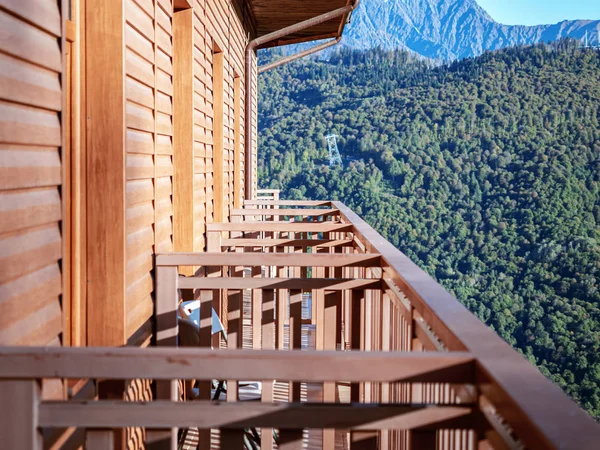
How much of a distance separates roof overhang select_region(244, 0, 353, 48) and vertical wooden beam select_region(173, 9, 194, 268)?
4429mm

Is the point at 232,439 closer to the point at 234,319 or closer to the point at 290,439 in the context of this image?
the point at 290,439

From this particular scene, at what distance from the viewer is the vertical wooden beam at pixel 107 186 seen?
2439 millimetres

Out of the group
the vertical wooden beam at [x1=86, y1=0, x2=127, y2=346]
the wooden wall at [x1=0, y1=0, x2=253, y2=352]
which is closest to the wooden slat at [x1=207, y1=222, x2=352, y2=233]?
the wooden wall at [x1=0, y1=0, x2=253, y2=352]

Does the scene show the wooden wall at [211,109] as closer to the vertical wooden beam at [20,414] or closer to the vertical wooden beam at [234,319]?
the vertical wooden beam at [234,319]

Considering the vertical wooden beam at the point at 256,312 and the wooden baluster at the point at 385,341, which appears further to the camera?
the vertical wooden beam at the point at 256,312

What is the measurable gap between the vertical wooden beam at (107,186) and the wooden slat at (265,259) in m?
0.51

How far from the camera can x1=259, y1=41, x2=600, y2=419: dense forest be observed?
33531 mm

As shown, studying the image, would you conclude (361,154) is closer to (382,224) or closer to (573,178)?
(382,224)

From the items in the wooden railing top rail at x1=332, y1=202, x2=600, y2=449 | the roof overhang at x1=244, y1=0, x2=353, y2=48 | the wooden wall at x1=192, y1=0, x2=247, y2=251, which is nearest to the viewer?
the wooden railing top rail at x1=332, y1=202, x2=600, y2=449

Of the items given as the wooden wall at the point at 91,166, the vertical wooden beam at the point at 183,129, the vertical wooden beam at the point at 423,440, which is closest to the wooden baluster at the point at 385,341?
the wooden wall at the point at 91,166

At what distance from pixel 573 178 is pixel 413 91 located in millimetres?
15836

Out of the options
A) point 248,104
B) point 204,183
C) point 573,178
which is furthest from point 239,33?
point 573,178

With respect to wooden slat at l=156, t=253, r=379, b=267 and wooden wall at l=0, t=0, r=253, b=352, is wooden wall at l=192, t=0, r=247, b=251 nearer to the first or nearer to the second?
wooden wall at l=0, t=0, r=253, b=352

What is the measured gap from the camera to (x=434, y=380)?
1312 mm
